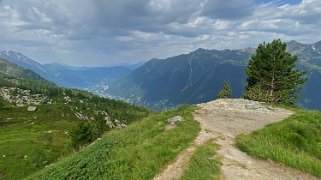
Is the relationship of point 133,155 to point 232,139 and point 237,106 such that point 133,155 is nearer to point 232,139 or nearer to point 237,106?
point 232,139

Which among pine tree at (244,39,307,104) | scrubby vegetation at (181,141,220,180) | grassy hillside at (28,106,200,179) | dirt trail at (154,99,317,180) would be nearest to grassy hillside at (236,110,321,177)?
dirt trail at (154,99,317,180)

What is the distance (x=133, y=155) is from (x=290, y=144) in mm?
10221

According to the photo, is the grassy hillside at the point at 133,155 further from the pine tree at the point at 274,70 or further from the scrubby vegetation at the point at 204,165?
the pine tree at the point at 274,70

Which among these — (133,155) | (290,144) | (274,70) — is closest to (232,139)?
(290,144)

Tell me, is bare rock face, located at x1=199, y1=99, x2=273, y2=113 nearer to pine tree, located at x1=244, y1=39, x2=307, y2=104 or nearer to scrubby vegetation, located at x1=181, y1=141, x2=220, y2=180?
scrubby vegetation, located at x1=181, y1=141, x2=220, y2=180

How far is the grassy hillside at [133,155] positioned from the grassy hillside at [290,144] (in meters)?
3.94

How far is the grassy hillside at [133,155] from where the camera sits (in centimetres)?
1847

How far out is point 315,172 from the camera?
53.6ft

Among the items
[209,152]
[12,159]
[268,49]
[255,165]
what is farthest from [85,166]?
[12,159]

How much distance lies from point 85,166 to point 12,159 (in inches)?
4182

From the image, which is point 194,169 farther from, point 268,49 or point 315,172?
point 268,49

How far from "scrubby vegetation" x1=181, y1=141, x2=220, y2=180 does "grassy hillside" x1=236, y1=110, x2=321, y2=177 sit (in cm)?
240

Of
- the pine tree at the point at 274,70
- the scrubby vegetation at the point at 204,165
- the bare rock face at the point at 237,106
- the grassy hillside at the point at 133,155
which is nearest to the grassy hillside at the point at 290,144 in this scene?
the scrubby vegetation at the point at 204,165

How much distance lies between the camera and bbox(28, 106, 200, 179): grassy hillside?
18469 mm
